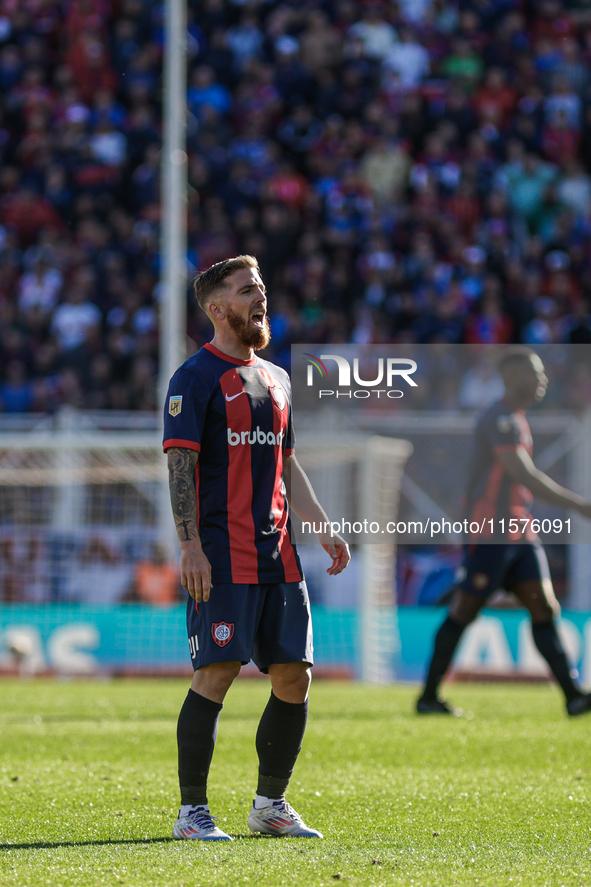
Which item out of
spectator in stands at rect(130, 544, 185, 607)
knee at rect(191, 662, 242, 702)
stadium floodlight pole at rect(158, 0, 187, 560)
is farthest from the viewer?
stadium floodlight pole at rect(158, 0, 187, 560)

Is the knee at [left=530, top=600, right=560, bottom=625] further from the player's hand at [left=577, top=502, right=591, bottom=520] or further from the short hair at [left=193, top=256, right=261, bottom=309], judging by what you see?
the short hair at [left=193, top=256, right=261, bottom=309]

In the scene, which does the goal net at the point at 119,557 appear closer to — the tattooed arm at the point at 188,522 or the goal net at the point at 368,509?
the goal net at the point at 368,509

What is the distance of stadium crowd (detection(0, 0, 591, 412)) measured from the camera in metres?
14.4

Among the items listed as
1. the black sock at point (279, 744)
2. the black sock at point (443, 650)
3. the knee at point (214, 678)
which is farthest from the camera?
the black sock at point (443, 650)

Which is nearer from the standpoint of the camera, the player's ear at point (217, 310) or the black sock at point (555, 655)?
the player's ear at point (217, 310)

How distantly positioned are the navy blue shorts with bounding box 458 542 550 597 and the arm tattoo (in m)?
3.44

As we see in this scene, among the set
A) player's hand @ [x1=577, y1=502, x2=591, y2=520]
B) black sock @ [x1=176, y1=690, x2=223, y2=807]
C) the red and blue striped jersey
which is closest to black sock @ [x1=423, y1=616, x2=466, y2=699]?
player's hand @ [x1=577, y1=502, x2=591, y2=520]

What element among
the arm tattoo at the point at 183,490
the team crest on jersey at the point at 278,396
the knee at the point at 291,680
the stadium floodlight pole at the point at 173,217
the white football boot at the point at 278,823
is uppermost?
the stadium floodlight pole at the point at 173,217

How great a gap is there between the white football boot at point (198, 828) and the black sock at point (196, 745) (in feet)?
0.13

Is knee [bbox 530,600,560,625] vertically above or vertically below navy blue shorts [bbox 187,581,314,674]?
below

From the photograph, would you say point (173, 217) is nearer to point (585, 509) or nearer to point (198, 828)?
point (585, 509)

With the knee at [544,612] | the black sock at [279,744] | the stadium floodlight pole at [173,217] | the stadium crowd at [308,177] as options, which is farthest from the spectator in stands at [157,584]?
the black sock at [279,744]

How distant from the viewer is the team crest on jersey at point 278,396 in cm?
426

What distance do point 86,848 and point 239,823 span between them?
26.9 inches
